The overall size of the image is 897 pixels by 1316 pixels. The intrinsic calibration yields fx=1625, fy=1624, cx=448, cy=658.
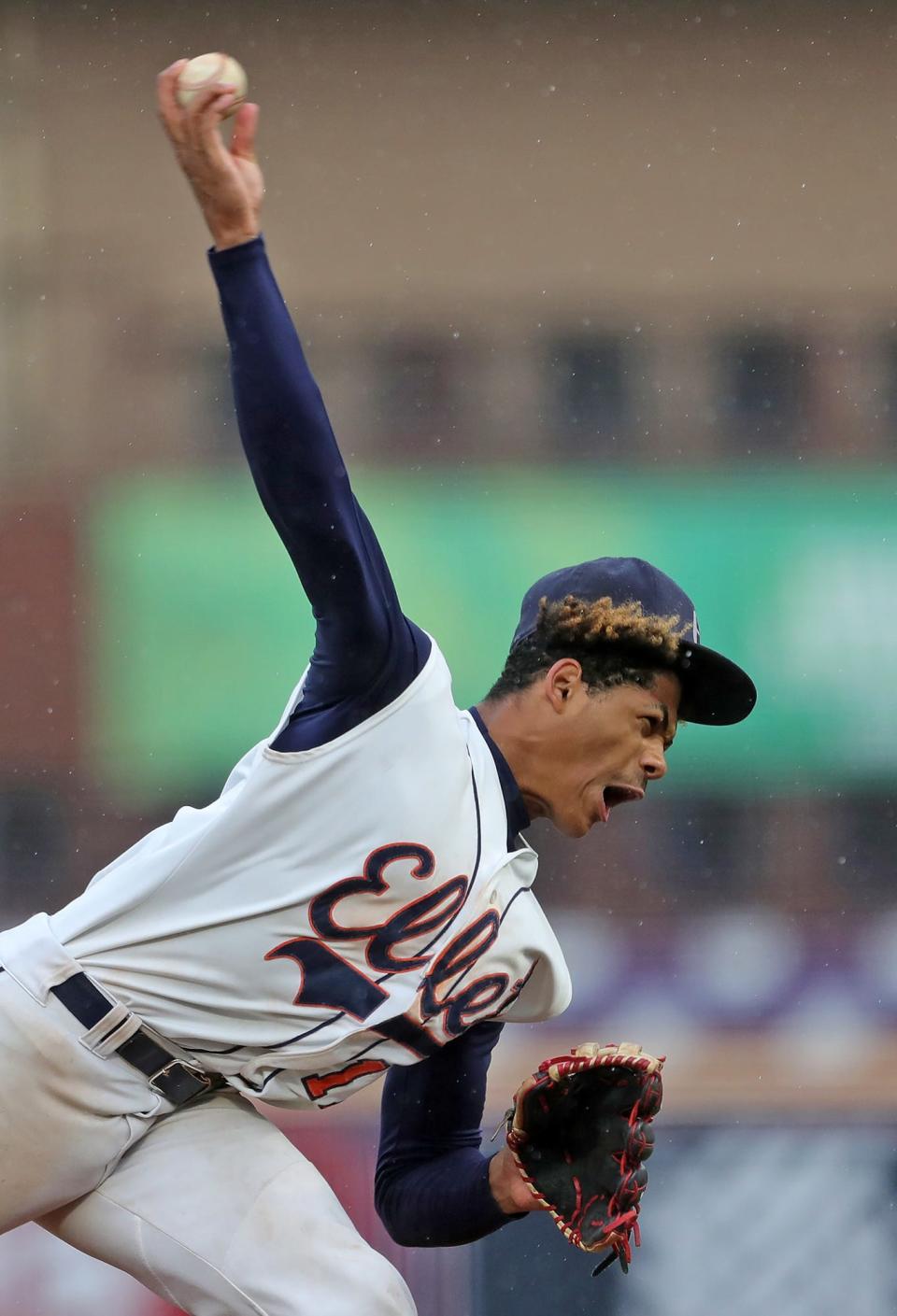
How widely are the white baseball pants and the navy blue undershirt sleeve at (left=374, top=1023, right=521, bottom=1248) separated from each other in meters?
0.19

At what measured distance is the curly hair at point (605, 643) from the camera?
1.51 meters

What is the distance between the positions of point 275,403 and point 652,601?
46 cm

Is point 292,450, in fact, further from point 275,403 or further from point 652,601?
point 652,601

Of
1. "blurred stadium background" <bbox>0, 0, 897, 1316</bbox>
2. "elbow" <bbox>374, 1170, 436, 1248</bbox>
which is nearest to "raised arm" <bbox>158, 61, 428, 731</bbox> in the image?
"elbow" <bbox>374, 1170, 436, 1248</bbox>

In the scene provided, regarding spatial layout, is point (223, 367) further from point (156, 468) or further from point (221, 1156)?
point (221, 1156)

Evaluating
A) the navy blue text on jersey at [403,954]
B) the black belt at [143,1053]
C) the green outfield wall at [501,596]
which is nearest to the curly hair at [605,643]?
the navy blue text on jersey at [403,954]

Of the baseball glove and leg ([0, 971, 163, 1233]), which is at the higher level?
leg ([0, 971, 163, 1233])

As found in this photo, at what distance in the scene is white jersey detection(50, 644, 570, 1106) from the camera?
1.38 metres

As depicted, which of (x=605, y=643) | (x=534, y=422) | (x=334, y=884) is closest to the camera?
(x=334, y=884)

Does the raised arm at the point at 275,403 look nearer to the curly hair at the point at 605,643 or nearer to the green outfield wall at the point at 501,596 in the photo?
→ the curly hair at the point at 605,643

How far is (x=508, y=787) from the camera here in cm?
154

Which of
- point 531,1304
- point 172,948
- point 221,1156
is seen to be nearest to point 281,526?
point 172,948

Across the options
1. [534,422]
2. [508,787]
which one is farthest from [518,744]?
[534,422]

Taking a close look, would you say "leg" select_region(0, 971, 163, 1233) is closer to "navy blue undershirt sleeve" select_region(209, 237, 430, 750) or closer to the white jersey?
the white jersey
